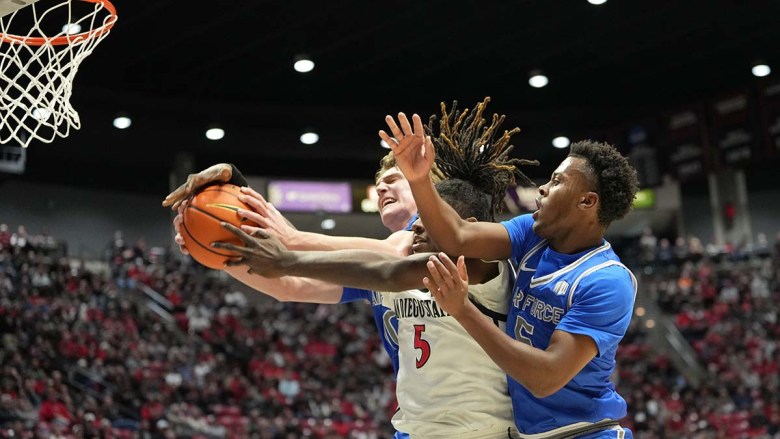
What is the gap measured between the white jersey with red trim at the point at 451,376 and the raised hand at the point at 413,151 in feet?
2.11

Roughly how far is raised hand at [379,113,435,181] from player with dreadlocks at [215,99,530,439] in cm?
28

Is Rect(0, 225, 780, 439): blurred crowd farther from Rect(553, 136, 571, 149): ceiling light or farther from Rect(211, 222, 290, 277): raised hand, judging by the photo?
Rect(211, 222, 290, 277): raised hand

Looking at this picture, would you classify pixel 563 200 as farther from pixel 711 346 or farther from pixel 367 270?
pixel 711 346

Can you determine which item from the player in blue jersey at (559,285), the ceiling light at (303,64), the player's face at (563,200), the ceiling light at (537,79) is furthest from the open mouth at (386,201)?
the ceiling light at (537,79)

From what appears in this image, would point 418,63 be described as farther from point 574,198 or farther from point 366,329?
point 574,198

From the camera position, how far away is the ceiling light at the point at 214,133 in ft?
63.3

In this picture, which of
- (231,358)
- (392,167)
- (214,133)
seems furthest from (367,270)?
(214,133)

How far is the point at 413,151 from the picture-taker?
114 inches

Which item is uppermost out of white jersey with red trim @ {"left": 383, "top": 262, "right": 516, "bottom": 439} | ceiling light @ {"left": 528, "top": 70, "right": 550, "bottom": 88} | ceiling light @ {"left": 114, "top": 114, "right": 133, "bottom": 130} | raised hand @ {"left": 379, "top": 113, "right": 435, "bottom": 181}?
ceiling light @ {"left": 528, "top": 70, "right": 550, "bottom": 88}

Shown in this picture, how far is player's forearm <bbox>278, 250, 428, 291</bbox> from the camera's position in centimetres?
299

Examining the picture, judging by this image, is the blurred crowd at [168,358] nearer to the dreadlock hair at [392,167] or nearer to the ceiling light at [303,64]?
the ceiling light at [303,64]

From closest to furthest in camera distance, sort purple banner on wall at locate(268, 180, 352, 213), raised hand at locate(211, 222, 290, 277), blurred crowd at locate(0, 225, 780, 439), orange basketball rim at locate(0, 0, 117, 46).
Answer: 1. raised hand at locate(211, 222, 290, 277)
2. orange basketball rim at locate(0, 0, 117, 46)
3. blurred crowd at locate(0, 225, 780, 439)
4. purple banner on wall at locate(268, 180, 352, 213)

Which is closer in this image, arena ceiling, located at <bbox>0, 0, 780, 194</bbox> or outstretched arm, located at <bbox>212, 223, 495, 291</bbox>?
outstretched arm, located at <bbox>212, 223, 495, 291</bbox>

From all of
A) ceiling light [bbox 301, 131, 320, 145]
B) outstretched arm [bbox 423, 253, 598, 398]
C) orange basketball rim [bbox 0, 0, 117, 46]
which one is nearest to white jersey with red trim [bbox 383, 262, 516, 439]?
outstretched arm [bbox 423, 253, 598, 398]
